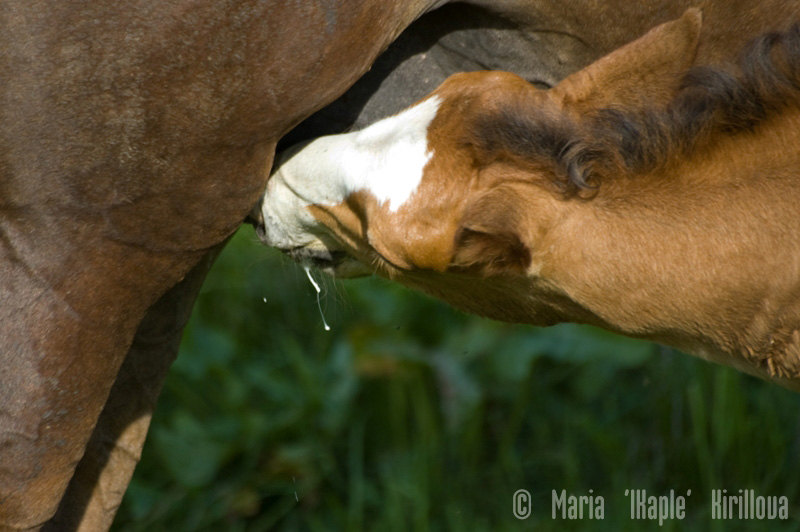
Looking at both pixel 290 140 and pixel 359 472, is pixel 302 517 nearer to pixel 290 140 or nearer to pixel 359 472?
pixel 359 472

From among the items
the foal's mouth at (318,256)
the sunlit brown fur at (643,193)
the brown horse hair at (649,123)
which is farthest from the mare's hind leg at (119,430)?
the brown horse hair at (649,123)

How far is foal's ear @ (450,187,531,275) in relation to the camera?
1790 millimetres

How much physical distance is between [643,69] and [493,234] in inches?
14.8

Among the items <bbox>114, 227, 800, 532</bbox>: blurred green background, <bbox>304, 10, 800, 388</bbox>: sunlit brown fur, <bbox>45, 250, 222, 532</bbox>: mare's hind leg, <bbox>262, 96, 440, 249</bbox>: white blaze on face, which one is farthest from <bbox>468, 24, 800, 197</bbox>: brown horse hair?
<bbox>114, 227, 800, 532</bbox>: blurred green background

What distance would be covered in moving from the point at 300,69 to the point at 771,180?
803mm

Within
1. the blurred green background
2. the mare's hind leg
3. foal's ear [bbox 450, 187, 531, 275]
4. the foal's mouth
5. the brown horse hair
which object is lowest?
the blurred green background

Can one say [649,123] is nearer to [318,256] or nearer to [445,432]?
[318,256]

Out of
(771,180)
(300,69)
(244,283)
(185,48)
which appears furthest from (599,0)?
(244,283)

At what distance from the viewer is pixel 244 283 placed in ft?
14.0

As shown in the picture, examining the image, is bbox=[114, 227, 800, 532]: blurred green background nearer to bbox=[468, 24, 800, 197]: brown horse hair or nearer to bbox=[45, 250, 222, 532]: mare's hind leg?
bbox=[45, 250, 222, 532]: mare's hind leg

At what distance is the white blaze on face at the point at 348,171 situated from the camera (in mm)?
1864

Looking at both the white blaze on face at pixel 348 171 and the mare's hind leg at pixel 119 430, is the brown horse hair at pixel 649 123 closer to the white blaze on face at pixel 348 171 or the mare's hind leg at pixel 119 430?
the white blaze on face at pixel 348 171

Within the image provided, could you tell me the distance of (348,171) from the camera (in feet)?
6.40

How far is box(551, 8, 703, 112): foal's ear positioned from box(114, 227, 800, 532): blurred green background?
5.03 ft
